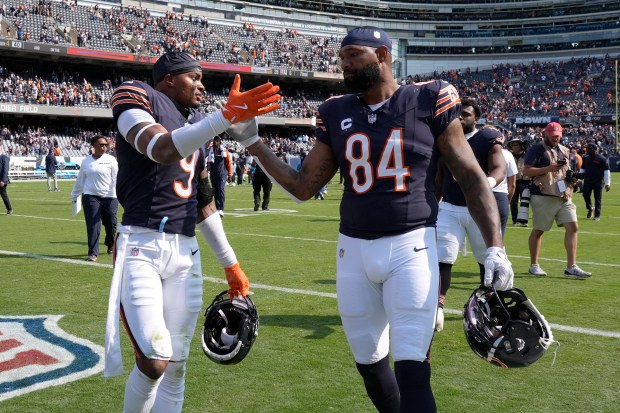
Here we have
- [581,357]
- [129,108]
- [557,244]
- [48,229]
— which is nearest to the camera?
[129,108]

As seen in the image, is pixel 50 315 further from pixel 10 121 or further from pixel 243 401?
pixel 10 121

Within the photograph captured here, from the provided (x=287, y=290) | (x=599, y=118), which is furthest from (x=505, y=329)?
(x=599, y=118)

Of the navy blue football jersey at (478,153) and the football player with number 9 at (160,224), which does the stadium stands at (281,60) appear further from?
the football player with number 9 at (160,224)

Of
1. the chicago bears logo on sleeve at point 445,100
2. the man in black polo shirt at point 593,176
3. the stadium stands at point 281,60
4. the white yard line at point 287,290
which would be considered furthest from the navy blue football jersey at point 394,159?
the stadium stands at point 281,60

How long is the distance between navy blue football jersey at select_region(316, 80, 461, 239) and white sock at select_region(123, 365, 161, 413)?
1.25 meters

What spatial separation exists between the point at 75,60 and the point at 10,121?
21.3 ft

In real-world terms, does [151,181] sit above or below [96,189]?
above

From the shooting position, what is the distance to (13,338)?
19.0ft

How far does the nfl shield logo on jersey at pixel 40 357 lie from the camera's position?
15.6 ft

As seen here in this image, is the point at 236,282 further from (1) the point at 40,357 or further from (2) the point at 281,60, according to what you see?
(2) the point at 281,60

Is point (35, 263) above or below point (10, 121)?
below

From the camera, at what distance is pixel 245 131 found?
3.53 meters

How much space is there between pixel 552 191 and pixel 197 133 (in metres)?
6.98

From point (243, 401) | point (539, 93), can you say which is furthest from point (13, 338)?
point (539, 93)
